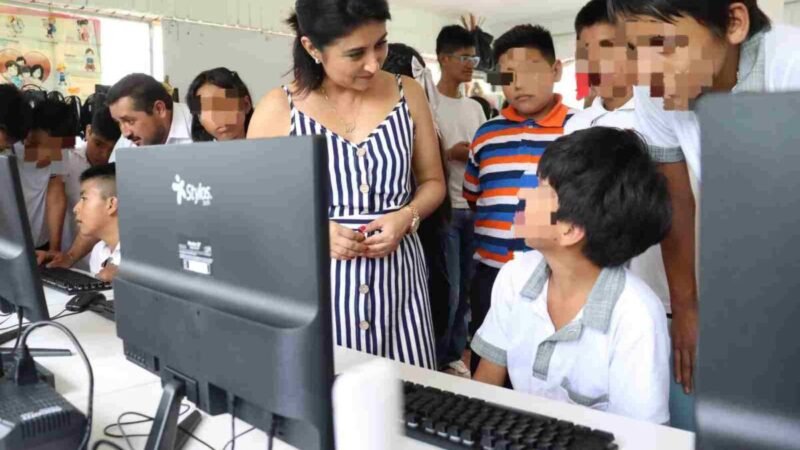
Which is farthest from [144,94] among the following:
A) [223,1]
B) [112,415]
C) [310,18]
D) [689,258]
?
[223,1]

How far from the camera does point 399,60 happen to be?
7.21 feet

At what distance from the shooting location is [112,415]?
0.99 metres

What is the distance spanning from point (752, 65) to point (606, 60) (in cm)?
45

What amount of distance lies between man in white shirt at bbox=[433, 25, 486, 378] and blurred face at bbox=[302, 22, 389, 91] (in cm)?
121

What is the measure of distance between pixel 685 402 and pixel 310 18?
0.99 meters

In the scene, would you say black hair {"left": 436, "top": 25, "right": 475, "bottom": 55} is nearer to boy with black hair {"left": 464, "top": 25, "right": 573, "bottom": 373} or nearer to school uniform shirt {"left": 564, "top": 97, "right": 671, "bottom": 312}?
boy with black hair {"left": 464, "top": 25, "right": 573, "bottom": 373}

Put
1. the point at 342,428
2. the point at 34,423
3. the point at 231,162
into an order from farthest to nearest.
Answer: the point at 34,423
the point at 231,162
the point at 342,428

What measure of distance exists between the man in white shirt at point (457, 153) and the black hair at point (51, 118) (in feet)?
4.83

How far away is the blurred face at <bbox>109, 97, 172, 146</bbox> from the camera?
2.25 metres

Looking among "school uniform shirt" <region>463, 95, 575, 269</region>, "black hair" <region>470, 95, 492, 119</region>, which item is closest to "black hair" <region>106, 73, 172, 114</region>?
"school uniform shirt" <region>463, 95, 575, 269</region>

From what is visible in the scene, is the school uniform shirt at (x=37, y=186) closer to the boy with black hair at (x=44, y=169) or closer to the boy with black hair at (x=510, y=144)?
the boy with black hair at (x=44, y=169)

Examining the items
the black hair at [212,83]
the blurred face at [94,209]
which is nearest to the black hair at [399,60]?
the black hair at [212,83]

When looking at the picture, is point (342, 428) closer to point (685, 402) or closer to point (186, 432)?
point (186, 432)

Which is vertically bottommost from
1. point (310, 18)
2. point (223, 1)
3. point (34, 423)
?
point (34, 423)
